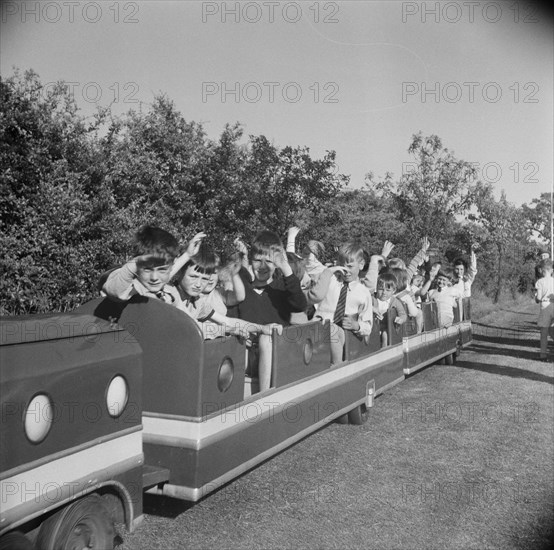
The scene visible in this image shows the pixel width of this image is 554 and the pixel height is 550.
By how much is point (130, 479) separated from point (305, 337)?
73.5 inches

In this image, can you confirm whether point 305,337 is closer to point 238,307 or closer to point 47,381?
point 238,307

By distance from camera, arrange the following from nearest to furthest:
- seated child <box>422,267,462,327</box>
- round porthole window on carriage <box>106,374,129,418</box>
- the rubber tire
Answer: round porthole window on carriage <box>106,374,129,418</box> → the rubber tire → seated child <box>422,267,462,327</box>

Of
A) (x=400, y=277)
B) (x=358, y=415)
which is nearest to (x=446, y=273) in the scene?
(x=400, y=277)

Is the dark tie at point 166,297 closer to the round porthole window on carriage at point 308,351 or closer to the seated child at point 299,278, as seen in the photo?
the round porthole window on carriage at point 308,351

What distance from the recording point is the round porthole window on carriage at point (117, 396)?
2.82 m

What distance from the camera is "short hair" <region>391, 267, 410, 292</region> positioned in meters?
7.75

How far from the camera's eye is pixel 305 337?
450 centimetres

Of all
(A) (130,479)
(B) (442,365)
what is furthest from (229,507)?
(B) (442,365)

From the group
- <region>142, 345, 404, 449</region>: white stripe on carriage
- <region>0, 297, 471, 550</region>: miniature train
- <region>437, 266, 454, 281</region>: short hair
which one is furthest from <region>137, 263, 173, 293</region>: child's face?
<region>437, 266, 454, 281</region>: short hair

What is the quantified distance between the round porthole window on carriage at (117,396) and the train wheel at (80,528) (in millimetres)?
376

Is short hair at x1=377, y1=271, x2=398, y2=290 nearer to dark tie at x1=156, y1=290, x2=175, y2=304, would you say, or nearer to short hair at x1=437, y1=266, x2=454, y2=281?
short hair at x1=437, y1=266, x2=454, y2=281

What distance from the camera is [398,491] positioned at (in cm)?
420

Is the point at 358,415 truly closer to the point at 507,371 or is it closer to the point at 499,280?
the point at 507,371

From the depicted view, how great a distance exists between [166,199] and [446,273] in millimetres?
11867
